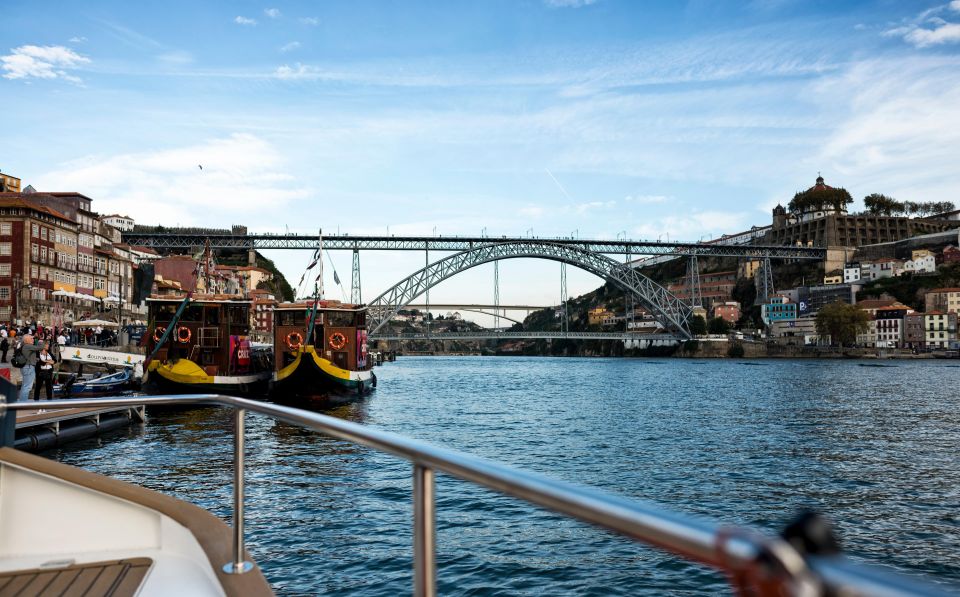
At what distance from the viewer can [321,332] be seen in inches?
911

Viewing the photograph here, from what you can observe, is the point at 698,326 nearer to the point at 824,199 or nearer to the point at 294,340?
the point at 824,199

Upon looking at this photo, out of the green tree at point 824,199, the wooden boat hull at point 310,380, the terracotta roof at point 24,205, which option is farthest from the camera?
the green tree at point 824,199

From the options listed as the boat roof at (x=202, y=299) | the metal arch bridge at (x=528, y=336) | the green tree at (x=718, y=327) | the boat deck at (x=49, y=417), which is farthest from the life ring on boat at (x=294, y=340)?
the green tree at (x=718, y=327)

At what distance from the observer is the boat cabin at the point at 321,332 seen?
2270 cm

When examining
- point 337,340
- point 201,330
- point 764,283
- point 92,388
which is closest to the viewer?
point 92,388

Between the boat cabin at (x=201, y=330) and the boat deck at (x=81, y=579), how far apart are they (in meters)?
20.1

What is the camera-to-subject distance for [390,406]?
77.3ft

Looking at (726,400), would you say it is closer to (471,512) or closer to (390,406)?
(390,406)

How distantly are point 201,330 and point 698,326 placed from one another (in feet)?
221

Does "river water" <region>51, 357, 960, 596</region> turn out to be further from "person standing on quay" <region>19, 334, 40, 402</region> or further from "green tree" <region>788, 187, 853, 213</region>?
"green tree" <region>788, 187, 853, 213</region>

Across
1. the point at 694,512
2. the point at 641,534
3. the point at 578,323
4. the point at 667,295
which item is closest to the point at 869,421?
the point at 694,512

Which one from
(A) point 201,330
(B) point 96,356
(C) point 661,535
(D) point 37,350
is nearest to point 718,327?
(A) point 201,330

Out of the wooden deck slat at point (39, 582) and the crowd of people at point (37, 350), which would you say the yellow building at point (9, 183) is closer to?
the crowd of people at point (37, 350)

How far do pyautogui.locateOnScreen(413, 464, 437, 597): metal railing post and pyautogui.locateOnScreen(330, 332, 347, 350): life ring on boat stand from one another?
73.5ft
